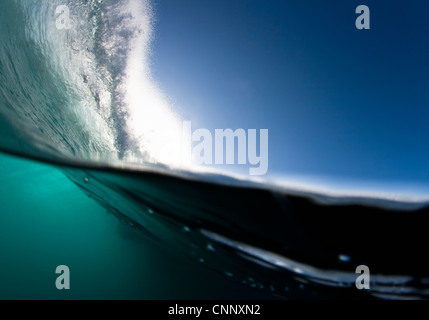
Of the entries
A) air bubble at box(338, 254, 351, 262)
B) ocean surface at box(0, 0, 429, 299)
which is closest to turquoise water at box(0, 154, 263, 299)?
ocean surface at box(0, 0, 429, 299)

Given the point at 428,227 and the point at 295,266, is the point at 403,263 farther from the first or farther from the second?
the point at 295,266

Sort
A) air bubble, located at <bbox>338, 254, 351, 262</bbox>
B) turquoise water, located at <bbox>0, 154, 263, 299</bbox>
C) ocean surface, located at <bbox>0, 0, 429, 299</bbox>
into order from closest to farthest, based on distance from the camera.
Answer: ocean surface, located at <bbox>0, 0, 429, 299</bbox>, air bubble, located at <bbox>338, 254, 351, 262</bbox>, turquoise water, located at <bbox>0, 154, 263, 299</bbox>

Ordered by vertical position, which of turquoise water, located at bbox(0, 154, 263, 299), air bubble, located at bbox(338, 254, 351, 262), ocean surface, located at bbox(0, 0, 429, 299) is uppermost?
ocean surface, located at bbox(0, 0, 429, 299)

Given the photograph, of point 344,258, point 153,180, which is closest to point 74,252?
point 153,180

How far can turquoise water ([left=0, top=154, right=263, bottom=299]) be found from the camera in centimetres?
1066

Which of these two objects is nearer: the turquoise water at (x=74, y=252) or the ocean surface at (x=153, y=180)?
the ocean surface at (x=153, y=180)

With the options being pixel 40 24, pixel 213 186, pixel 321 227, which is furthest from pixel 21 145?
pixel 321 227

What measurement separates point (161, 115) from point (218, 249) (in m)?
3.21

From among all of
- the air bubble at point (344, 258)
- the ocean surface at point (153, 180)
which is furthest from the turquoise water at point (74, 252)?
the air bubble at point (344, 258)

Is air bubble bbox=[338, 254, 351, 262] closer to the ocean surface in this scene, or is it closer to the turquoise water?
the ocean surface

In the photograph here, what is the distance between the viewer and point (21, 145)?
397 centimetres

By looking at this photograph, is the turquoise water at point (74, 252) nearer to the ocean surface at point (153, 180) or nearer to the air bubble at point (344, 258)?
the ocean surface at point (153, 180)

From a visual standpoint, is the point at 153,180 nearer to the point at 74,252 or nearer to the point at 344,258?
the point at 344,258

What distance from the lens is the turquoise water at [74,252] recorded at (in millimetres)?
10656
